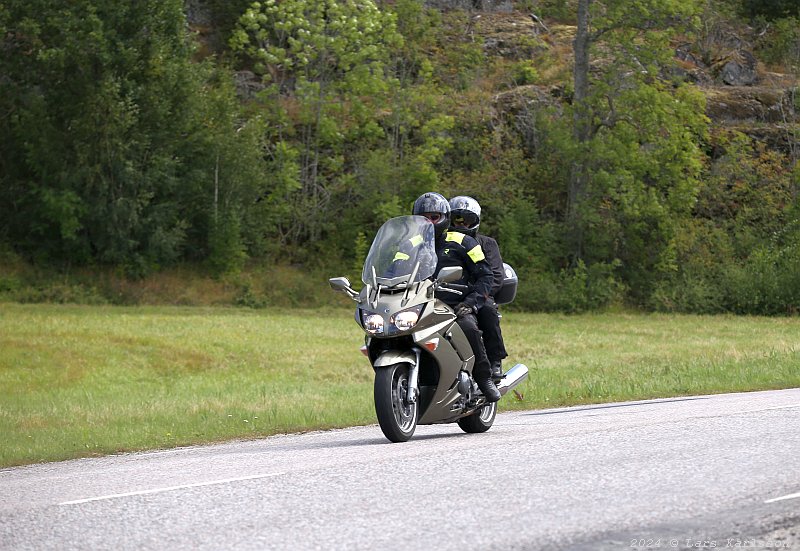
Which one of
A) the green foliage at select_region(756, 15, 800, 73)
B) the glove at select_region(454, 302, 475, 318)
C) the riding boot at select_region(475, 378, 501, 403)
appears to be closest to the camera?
the glove at select_region(454, 302, 475, 318)

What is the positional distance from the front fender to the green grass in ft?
12.4

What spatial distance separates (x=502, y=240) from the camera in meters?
49.8

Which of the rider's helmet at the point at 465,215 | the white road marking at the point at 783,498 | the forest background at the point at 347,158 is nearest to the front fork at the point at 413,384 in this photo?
the rider's helmet at the point at 465,215

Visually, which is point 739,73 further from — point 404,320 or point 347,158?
point 404,320

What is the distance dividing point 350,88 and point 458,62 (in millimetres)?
9709

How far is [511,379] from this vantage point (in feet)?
43.5

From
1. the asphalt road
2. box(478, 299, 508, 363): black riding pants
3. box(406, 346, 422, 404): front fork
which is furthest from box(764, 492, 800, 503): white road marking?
box(478, 299, 508, 363): black riding pants

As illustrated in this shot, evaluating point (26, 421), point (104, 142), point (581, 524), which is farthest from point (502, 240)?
point (581, 524)

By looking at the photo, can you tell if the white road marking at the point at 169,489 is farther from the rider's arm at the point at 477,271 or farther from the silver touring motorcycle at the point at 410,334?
the rider's arm at the point at 477,271

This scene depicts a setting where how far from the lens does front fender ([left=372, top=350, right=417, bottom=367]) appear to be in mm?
11102

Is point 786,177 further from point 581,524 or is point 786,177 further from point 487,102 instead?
point 581,524

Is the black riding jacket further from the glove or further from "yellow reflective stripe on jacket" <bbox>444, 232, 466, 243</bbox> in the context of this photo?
the glove

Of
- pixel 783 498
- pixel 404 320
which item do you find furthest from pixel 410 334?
pixel 783 498

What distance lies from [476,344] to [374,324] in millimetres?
1472
